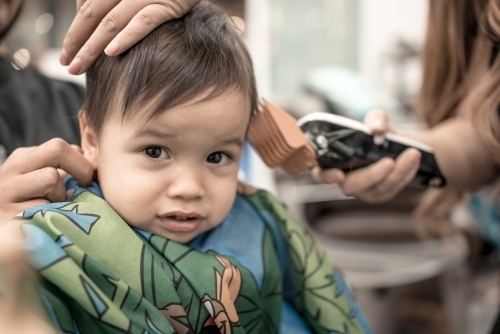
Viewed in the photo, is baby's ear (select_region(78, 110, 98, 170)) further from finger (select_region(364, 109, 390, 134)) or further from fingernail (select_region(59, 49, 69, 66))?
finger (select_region(364, 109, 390, 134))

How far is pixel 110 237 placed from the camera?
569 mm

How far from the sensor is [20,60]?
0.96 m

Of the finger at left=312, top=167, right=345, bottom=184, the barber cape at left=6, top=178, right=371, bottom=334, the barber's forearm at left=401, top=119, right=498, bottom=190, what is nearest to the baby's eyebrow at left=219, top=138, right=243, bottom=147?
the barber cape at left=6, top=178, right=371, bottom=334

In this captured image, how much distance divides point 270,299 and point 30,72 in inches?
23.7

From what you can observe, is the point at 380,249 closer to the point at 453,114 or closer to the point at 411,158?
the point at 453,114

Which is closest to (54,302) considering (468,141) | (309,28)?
(468,141)

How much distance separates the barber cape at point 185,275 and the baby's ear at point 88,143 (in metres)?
0.04

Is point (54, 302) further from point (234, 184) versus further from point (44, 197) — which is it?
point (234, 184)

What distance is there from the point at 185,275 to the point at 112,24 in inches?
12.3

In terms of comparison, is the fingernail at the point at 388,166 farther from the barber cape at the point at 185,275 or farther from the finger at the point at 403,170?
the barber cape at the point at 185,275

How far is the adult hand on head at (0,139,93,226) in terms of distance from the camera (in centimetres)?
59

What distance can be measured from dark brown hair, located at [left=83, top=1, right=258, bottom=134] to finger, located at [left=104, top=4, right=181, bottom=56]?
1 centimetres

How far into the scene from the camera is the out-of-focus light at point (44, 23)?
105 inches

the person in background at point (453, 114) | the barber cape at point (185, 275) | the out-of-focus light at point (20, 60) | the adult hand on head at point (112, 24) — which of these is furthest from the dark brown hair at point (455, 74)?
the out-of-focus light at point (20, 60)
